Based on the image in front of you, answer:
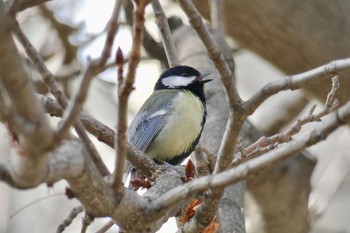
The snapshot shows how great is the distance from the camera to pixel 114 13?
1.32 metres

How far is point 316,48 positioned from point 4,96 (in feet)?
8.25

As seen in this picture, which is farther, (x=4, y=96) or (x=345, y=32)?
(x=345, y=32)

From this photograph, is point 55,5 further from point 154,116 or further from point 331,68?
point 331,68

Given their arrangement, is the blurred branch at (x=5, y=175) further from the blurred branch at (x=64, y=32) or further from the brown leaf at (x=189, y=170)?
the blurred branch at (x=64, y=32)

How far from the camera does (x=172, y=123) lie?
3.71 m

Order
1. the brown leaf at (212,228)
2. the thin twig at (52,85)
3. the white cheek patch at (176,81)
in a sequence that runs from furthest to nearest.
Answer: the white cheek patch at (176,81) → the brown leaf at (212,228) → the thin twig at (52,85)

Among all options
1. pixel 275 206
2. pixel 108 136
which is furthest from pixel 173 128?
pixel 108 136

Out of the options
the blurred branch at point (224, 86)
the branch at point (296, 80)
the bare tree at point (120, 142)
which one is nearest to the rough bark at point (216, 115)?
the bare tree at point (120, 142)

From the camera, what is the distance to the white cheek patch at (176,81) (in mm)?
3852

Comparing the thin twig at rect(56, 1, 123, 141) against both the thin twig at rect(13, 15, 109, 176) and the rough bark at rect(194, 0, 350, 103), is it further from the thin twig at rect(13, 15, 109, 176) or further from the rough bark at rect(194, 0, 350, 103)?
the rough bark at rect(194, 0, 350, 103)

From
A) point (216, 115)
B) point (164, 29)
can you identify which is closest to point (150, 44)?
point (216, 115)

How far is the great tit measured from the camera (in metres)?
3.65

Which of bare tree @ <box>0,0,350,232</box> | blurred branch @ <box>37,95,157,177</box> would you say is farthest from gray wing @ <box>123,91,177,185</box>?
blurred branch @ <box>37,95,157,177</box>

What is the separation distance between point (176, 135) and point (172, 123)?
0.25 ft
